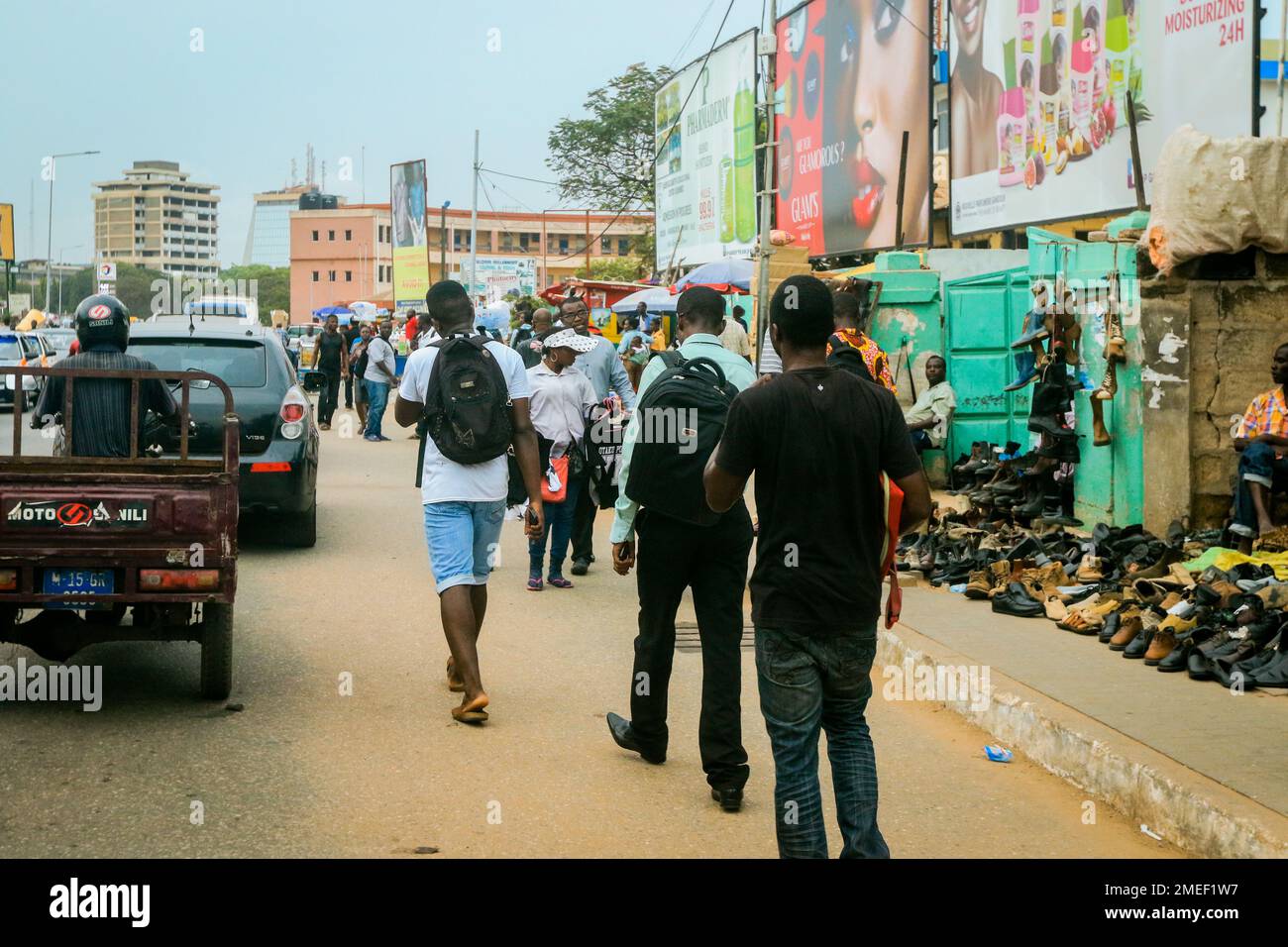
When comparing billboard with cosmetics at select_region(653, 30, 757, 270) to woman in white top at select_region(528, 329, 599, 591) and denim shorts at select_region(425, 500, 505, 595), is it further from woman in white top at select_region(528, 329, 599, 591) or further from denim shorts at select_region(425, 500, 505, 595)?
denim shorts at select_region(425, 500, 505, 595)

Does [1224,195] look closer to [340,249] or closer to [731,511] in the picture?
[731,511]

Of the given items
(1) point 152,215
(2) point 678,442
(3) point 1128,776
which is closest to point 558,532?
(2) point 678,442

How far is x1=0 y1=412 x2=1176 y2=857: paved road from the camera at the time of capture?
16.4 feet

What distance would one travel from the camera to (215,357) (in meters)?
11.4

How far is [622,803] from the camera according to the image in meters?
5.47

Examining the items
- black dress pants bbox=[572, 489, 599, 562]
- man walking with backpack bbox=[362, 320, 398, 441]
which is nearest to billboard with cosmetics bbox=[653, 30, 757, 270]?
man walking with backpack bbox=[362, 320, 398, 441]

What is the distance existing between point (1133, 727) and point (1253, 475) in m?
3.42

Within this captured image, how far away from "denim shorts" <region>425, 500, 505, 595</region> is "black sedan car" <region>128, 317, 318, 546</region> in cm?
467

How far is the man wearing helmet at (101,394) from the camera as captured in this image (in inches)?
285

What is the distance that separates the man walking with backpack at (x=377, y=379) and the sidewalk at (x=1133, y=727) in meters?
14.0

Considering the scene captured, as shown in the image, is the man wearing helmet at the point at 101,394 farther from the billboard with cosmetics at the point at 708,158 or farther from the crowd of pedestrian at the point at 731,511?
the billboard with cosmetics at the point at 708,158

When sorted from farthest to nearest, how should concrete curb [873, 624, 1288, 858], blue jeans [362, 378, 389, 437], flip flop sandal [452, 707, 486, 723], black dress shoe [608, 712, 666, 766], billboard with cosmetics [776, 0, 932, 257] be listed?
billboard with cosmetics [776, 0, 932, 257]
blue jeans [362, 378, 389, 437]
flip flop sandal [452, 707, 486, 723]
black dress shoe [608, 712, 666, 766]
concrete curb [873, 624, 1288, 858]
